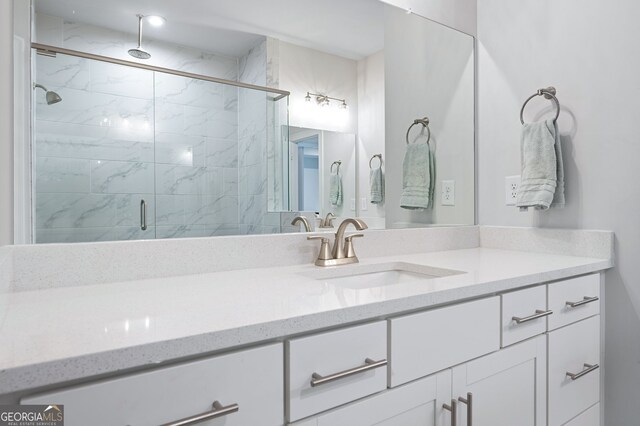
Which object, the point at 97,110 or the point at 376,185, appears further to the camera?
the point at 376,185

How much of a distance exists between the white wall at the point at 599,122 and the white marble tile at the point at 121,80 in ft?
4.91

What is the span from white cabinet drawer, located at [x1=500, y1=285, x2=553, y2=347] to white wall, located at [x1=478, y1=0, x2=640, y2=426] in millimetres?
471

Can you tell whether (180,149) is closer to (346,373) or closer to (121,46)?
(121,46)

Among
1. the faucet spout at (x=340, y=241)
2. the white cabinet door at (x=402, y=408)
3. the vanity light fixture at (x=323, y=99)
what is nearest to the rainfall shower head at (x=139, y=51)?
the vanity light fixture at (x=323, y=99)

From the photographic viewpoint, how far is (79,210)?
997 mm

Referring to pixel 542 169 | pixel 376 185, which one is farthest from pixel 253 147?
pixel 542 169

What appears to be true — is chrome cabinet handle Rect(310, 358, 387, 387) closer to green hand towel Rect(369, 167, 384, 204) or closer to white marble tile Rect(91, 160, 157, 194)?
white marble tile Rect(91, 160, 157, 194)

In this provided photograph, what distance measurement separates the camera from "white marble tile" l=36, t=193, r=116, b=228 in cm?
97

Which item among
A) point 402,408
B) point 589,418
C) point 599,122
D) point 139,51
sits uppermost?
point 139,51

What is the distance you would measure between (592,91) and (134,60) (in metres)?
1.57

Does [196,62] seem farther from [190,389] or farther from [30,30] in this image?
[190,389]

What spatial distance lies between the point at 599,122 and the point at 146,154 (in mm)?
1562

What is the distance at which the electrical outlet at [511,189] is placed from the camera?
67.4 inches

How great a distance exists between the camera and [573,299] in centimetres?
127
